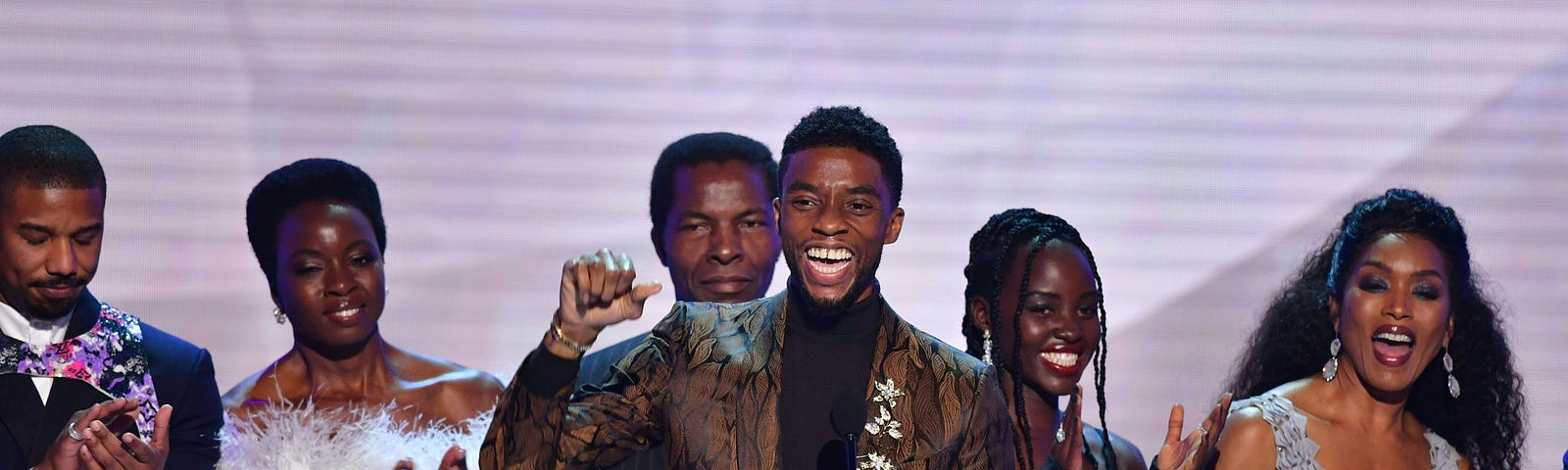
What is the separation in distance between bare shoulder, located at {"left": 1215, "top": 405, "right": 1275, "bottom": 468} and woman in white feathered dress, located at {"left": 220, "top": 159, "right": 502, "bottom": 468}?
1.84 metres

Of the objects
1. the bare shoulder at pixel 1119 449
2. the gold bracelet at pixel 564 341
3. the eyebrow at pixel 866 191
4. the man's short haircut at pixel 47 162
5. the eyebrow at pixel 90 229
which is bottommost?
the bare shoulder at pixel 1119 449

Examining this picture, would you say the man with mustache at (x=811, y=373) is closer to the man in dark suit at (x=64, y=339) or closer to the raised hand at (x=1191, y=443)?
the raised hand at (x=1191, y=443)

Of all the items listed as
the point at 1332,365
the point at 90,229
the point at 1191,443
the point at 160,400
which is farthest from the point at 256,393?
the point at 1332,365

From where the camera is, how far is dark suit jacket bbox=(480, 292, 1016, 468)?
3.25m

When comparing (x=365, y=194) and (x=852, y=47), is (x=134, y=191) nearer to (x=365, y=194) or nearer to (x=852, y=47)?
(x=365, y=194)

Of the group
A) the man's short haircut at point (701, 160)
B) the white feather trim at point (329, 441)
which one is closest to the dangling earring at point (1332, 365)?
the man's short haircut at point (701, 160)

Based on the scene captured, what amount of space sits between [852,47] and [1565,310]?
2652 mm

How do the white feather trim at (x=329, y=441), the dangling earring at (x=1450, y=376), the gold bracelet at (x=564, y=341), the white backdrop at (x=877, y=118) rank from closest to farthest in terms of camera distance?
1. the gold bracelet at (x=564, y=341)
2. the white feather trim at (x=329, y=441)
3. the dangling earring at (x=1450, y=376)
4. the white backdrop at (x=877, y=118)

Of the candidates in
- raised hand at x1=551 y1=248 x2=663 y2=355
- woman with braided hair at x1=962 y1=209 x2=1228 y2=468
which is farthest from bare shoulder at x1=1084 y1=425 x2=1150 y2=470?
raised hand at x1=551 y1=248 x2=663 y2=355

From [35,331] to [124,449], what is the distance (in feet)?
1.62

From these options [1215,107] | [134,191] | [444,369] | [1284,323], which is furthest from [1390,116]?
[134,191]

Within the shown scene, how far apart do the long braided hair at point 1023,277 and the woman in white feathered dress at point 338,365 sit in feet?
4.30

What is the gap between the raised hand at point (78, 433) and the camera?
11.8 ft

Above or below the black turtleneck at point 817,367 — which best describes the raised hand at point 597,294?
above
